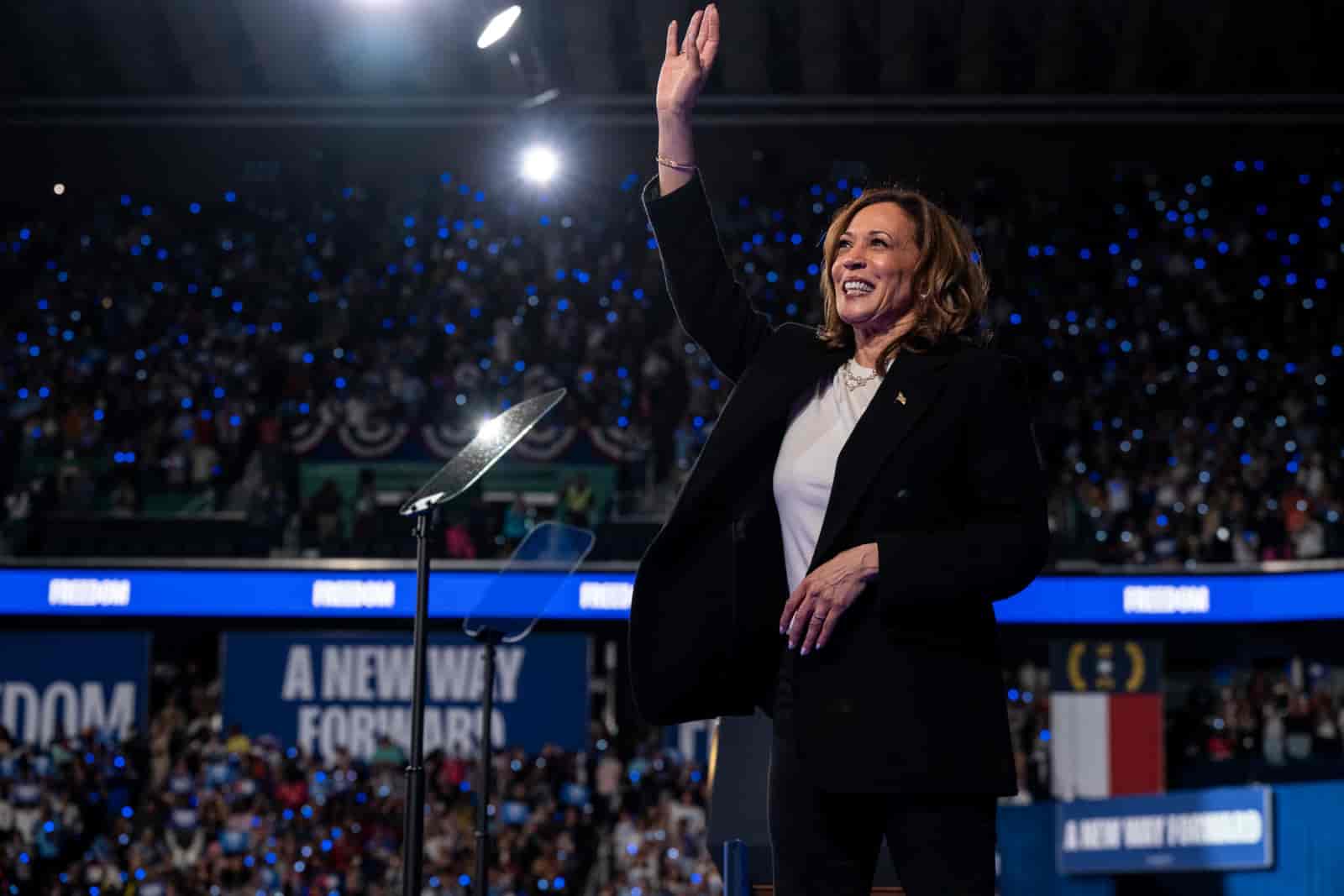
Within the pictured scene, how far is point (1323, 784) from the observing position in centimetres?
657

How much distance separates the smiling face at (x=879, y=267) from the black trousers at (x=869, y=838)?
0.49m

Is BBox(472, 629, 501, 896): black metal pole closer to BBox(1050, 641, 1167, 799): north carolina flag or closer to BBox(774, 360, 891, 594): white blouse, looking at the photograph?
BBox(774, 360, 891, 594): white blouse

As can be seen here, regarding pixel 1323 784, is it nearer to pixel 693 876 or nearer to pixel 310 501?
pixel 693 876

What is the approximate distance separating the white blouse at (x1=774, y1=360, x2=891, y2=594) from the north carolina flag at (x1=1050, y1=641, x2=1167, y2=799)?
10911 millimetres

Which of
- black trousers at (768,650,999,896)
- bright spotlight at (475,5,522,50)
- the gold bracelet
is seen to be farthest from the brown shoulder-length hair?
bright spotlight at (475,5,522,50)

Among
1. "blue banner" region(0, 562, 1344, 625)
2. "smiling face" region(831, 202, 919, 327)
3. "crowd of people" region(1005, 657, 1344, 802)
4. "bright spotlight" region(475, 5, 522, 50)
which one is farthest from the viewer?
"blue banner" region(0, 562, 1344, 625)

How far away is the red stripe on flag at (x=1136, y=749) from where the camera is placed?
40.0ft

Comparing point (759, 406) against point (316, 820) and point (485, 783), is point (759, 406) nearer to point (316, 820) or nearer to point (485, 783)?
point (485, 783)

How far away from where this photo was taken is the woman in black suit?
1.72 m

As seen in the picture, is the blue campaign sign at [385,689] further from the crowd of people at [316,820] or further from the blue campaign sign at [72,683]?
the blue campaign sign at [72,683]

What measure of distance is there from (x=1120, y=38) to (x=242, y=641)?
8.35 m

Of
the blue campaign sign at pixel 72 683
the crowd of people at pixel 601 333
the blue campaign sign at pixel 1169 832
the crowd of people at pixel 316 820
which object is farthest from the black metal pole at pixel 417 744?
the blue campaign sign at pixel 72 683

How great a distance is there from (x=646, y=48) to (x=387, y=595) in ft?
15.4

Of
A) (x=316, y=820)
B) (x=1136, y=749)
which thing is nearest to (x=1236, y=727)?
(x=1136, y=749)
